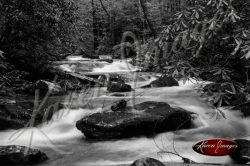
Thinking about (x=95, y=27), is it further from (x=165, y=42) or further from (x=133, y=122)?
(x=165, y=42)

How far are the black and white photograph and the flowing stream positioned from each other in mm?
21

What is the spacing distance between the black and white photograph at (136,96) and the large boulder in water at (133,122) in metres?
0.02

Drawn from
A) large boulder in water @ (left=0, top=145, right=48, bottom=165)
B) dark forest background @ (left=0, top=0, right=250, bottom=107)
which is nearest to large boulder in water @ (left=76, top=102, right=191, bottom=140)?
dark forest background @ (left=0, top=0, right=250, bottom=107)

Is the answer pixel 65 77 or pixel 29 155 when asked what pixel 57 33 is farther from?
pixel 29 155

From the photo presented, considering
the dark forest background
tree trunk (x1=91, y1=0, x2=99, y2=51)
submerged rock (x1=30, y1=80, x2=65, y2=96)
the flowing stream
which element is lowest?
the flowing stream

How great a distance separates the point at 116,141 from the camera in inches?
273

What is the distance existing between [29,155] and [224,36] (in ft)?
11.4

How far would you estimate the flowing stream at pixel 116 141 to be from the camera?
6.08 meters

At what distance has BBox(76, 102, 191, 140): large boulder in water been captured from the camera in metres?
7.05

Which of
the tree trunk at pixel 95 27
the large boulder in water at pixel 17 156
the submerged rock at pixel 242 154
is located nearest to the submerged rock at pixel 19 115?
the large boulder in water at pixel 17 156

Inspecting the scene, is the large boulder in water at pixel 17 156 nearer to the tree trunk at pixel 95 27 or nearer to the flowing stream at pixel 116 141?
the flowing stream at pixel 116 141

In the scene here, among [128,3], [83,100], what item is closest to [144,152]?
[83,100]

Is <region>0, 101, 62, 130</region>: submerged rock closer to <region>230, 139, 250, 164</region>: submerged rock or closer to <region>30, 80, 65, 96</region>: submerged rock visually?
<region>30, 80, 65, 96</region>: submerged rock

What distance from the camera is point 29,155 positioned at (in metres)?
5.55
